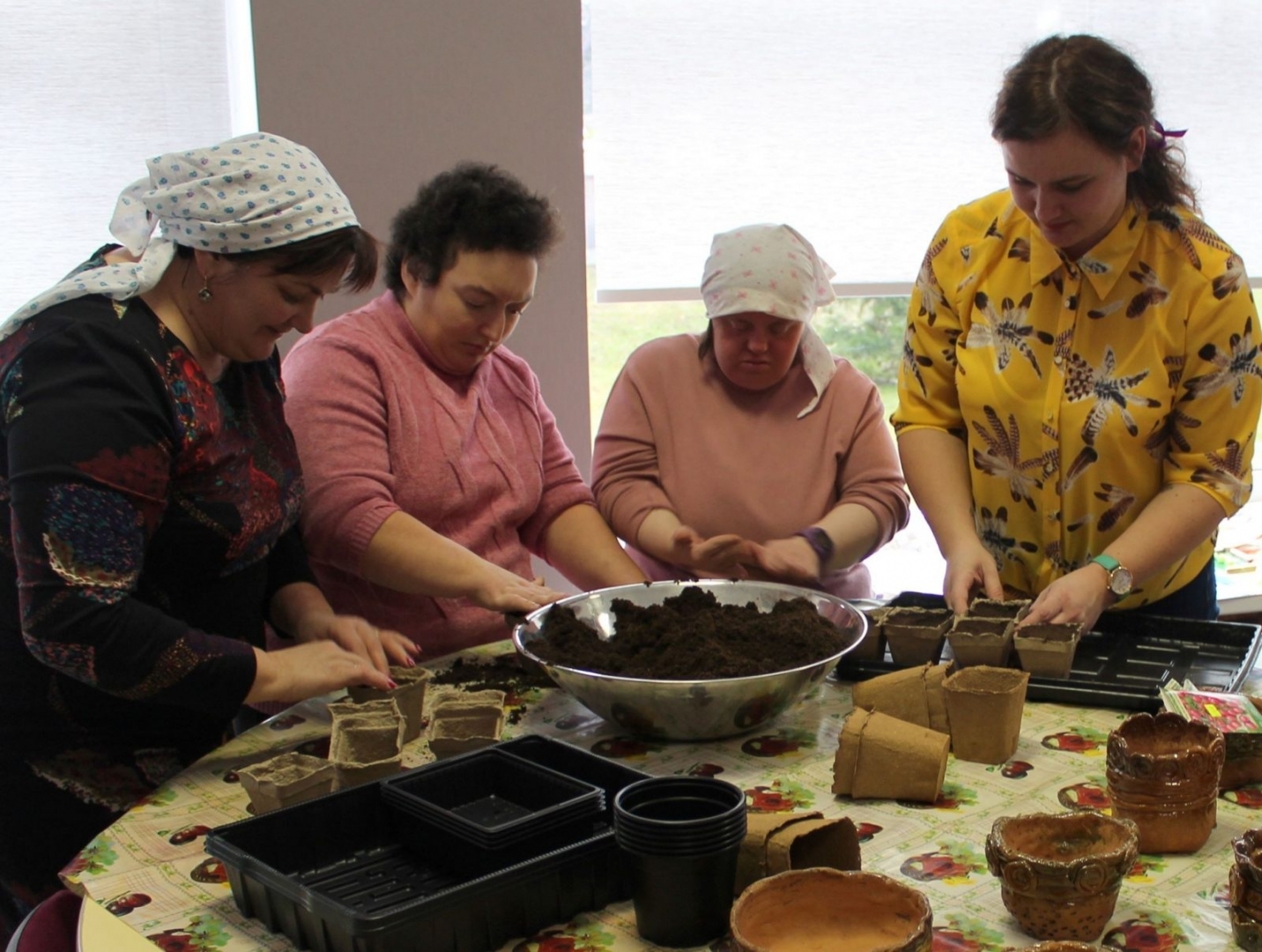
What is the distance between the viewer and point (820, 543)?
233 centimetres

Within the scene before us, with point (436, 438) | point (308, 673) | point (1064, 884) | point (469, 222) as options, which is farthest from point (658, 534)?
point (1064, 884)

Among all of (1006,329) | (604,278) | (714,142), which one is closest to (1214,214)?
(714,142)

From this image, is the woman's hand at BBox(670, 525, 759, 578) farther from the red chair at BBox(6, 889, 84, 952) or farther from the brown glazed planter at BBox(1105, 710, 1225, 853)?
the red chair at BBox(6, 889, 84, 952)

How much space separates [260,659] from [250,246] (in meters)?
0.53

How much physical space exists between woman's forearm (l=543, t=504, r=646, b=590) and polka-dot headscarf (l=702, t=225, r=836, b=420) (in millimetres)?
461

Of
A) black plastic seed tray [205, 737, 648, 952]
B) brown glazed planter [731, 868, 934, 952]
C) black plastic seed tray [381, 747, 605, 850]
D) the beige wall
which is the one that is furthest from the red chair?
the beige wall

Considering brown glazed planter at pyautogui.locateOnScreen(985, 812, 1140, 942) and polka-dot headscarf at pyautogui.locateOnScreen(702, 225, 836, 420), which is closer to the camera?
brown glazed planter at pyautogui.locateOnScreen(985, 812, 1140, 942)

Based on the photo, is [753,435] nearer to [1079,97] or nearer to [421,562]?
[421,562]

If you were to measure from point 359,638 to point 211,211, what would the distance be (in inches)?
24.5

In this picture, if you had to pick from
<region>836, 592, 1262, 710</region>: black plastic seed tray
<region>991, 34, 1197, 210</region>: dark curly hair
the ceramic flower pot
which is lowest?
<region>836, 592, 1262, 710</region>: black plastic seed tray

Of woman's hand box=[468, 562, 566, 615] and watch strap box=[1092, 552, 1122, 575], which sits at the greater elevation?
watch strap box=[1092, 552, 1122, 575]

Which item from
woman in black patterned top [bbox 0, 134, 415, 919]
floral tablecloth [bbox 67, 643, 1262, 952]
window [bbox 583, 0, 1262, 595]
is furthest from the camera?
window [bbox 583, 0, 1262, 595]

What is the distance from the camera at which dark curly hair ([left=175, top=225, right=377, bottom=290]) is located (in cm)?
164

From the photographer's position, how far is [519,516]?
2.36 metres
